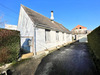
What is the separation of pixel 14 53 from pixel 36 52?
252 cm

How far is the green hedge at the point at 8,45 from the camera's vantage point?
439 cm

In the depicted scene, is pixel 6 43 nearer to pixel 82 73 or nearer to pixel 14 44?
pixel 14 44

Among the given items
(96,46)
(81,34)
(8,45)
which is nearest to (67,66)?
(96,46)

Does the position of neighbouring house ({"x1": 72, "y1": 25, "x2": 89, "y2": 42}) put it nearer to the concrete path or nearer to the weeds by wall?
the weeds by wall

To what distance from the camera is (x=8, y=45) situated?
4.68 metres

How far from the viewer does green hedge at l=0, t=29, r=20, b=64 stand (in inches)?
173

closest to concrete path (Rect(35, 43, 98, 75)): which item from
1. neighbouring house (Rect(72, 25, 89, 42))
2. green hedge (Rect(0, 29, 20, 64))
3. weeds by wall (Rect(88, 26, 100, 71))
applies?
weeds by wall (Rect(88, 26, 100, 71))

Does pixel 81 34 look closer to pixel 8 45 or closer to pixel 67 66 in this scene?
pixel 67 66

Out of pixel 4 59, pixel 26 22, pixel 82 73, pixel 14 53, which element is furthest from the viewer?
pixel 26 22

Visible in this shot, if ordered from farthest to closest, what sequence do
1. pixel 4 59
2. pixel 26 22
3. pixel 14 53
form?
1. pixel 26 22
2. pixel 14 53
3. pixel 4 59

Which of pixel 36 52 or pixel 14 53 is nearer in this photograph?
pixel 14 53

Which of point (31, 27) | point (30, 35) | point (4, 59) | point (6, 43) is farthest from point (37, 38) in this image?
point (4, 59)

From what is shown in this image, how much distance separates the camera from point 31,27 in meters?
7.38

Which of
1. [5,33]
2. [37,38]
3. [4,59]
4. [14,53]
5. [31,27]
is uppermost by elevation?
[31,27]
